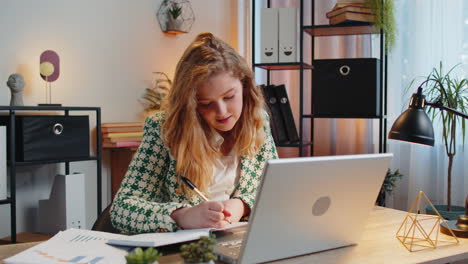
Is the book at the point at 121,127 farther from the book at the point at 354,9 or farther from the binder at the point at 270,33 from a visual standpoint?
the book at the point at 354,9

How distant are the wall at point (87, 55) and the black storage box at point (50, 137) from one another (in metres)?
0.32

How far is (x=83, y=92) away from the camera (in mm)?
2961

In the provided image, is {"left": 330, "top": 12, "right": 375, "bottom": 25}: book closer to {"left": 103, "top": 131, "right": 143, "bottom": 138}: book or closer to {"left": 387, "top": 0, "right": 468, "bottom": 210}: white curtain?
{"left": 387, "top": 0, "right": 468, "bottom": 210}: white curtain

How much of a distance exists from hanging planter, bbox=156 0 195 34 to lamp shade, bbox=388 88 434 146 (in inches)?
87.2

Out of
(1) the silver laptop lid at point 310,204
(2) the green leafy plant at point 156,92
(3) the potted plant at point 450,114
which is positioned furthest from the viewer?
(2) the green leafy plant at point 156,92

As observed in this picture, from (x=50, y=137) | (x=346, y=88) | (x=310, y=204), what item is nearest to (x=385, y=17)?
(x=346, y=88)

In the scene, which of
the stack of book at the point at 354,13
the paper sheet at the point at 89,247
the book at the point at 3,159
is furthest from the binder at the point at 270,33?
the paper sheet at the point at 89,247

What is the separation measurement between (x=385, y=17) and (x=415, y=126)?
168 centimetres

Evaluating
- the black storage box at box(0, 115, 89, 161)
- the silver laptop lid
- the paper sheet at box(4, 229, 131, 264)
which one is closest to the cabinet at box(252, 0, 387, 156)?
the black storage box at box(0, 115, 89, 161)

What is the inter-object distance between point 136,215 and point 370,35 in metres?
2.17

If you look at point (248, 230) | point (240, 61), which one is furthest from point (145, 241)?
point (240, 61)

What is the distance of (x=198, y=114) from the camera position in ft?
4.83

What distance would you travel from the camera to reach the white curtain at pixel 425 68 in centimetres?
268

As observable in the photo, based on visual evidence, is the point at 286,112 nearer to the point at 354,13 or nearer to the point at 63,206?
the point at 354,13
